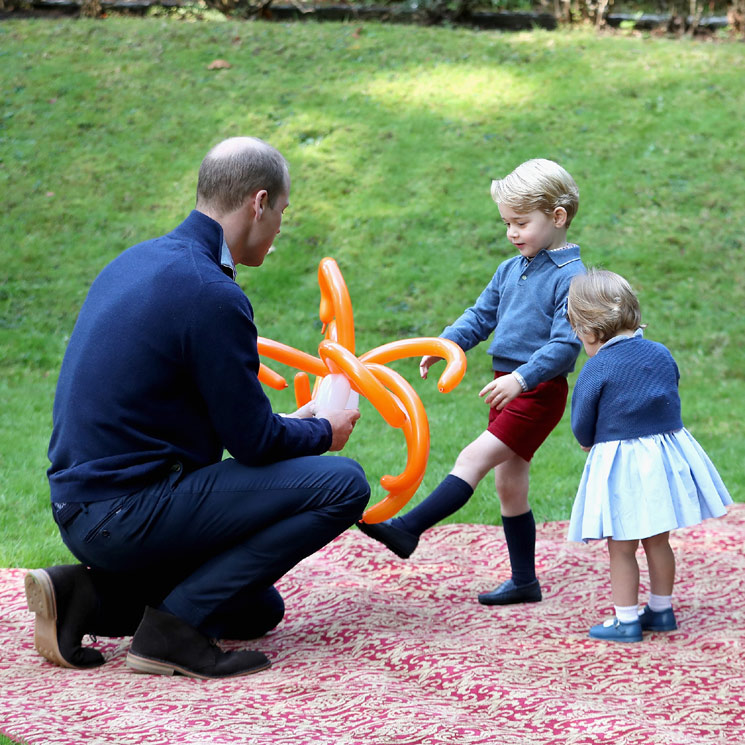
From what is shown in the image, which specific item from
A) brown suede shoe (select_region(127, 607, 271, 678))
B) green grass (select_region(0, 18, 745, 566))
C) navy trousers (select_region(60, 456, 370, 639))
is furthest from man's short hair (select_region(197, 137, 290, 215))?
green grass (select_region(0, 18, 745, 566))

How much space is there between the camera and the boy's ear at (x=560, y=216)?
348cm

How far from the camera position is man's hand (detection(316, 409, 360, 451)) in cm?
312

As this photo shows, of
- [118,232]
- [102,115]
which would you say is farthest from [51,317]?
[102,115]

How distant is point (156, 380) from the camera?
2.79 m

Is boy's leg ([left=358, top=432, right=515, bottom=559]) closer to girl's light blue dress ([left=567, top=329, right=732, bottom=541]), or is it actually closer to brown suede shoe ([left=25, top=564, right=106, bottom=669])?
girl's light blue dress ([left=567, top=329, right=732, bottom=541])

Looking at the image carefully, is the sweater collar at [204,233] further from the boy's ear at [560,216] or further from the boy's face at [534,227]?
the boy's ear at [560,216]

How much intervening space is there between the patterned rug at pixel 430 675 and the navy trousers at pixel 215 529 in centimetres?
26

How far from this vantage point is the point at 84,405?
2814 millimetres

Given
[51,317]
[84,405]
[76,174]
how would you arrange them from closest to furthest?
[84,405]
[51,317]
[76,174]

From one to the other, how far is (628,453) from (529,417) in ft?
1.36

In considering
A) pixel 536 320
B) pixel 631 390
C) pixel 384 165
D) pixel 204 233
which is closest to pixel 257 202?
pixel 204 233

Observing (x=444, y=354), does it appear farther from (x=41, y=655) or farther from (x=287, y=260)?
(x=287, y=260)

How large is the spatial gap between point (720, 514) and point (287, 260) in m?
6.15

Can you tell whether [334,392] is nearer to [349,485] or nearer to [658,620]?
[349,485]
